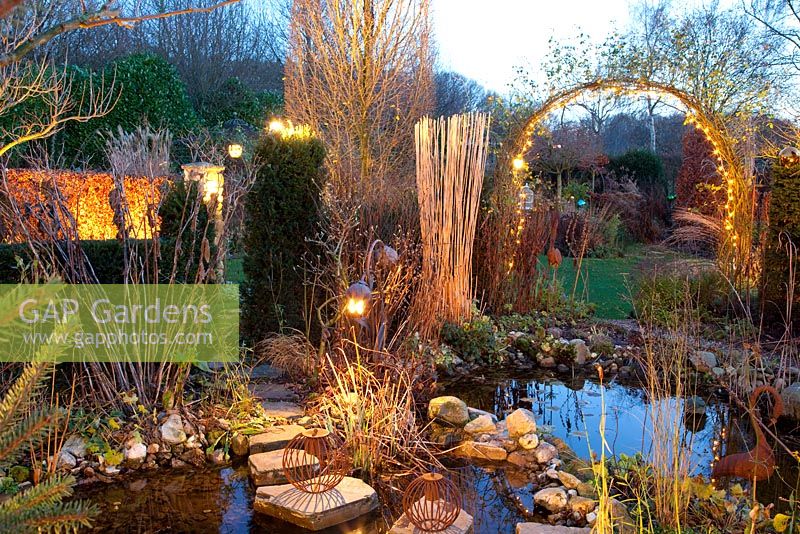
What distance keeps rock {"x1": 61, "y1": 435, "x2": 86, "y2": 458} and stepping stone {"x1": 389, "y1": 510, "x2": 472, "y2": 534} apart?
1.54 m

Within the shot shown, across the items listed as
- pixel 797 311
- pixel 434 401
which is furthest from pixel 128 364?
pixel 797 311

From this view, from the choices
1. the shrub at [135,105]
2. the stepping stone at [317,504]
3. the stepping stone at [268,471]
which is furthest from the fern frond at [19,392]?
the shrub at [135,105]

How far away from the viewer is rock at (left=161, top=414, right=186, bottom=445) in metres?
3.22

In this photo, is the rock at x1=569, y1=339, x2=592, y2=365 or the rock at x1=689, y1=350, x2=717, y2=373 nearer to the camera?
the rock at x1=689, y1=350, x2=717, y2=373

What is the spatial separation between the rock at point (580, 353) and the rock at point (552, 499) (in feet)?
8.02

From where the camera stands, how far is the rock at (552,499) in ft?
8.92

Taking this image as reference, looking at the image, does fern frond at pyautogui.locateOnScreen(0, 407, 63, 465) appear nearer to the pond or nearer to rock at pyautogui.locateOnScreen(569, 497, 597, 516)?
the pond

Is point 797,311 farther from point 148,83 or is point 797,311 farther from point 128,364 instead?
point 148,83

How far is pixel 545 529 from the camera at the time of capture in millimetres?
2430

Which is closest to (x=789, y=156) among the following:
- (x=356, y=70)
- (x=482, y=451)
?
(x=482, y=451)

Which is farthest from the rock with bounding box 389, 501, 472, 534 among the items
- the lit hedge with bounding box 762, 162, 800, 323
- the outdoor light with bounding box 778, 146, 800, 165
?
the outdoor light with bounding box 778, 146, 800, 165

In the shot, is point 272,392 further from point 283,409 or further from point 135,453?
point 135,453

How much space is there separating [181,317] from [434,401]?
1.45m

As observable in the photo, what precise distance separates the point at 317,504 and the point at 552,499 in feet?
3.18
